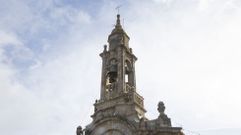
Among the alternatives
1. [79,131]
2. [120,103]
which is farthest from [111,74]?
[79,131]

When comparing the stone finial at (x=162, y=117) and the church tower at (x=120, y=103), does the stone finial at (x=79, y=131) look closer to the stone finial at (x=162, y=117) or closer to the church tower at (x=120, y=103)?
the church tower at (x=120, y=103)

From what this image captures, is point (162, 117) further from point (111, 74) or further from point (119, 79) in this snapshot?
point (111, 74)

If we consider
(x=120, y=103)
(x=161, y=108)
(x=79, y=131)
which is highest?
(x=120, y=103)

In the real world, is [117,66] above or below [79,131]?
above

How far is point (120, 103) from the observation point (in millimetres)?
27656

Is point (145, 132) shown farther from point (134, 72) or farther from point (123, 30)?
point (123, 30)

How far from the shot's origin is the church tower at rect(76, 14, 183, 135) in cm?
2571

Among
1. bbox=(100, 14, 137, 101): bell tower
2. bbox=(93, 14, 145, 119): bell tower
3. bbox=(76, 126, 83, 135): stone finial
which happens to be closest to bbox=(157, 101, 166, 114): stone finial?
bbox=(93, 14, 145, 119): bell tower

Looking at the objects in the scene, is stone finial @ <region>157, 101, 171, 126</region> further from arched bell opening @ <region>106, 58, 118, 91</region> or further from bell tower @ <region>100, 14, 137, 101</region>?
arched bell opening @ <region>106, 58, 118, 91</region>

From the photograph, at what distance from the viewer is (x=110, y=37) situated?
32.2 metres

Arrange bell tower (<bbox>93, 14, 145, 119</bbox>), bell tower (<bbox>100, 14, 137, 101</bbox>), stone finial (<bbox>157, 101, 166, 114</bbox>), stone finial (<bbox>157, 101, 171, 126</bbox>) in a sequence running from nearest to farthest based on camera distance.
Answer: stone finial (<bbox>157, 101, 171, 126</bbox>), stone finial (<bbox>157, 101, 166, 114</bbox>), bell tower (<bbox>93, 14, 145, 119</bbox>), bell tower (<bbox>100, 14, 137, 101</bbox>)

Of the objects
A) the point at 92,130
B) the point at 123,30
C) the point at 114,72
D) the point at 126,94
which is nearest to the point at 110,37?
the point at 123,30

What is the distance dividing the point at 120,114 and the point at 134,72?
15.7 ft

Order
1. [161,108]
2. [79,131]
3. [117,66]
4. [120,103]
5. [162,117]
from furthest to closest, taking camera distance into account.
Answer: [117,66], [79,131], [120,103], [161,108], [162,117]
